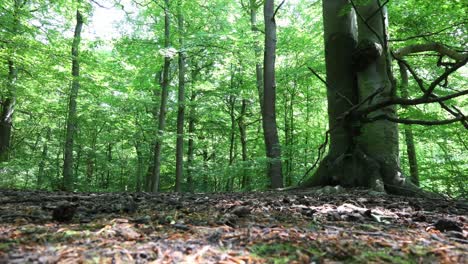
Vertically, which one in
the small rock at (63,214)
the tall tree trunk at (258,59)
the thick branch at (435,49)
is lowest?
the small rock at (63,214)

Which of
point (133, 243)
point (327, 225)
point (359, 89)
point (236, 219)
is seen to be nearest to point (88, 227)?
point (133, 243)

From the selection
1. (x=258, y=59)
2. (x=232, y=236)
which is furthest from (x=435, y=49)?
(x=258, y=59)

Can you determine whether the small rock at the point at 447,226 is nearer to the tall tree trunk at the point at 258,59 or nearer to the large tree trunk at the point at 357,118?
the large tree trunk at the point at 357,118

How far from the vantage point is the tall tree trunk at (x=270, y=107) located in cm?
744

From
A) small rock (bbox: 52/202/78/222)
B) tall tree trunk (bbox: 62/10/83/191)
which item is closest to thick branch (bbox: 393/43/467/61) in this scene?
small rock (bbox: 52/202/78/222)

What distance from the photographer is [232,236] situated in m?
1.53

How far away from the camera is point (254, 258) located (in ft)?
4.09

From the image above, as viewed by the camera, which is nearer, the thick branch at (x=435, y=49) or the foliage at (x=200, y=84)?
the thick branch at (x=435, y=49)

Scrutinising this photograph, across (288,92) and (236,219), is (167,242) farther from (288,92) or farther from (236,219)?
(288,92)

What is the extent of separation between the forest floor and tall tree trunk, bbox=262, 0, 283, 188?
5031mm

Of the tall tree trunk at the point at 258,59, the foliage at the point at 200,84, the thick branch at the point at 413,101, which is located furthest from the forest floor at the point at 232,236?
the tall tree trunk at the point at 258,59

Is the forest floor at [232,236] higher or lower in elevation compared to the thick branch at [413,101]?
lower

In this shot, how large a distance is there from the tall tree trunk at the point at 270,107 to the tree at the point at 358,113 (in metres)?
2.71

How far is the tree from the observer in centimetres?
400
